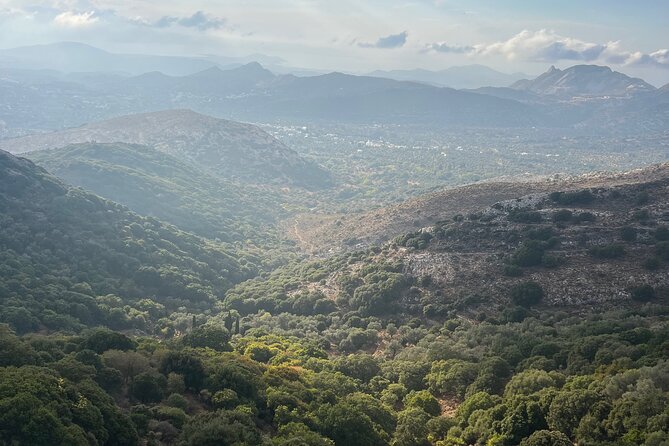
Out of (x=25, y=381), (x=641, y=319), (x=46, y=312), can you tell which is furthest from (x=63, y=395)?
(x=641, y=319)

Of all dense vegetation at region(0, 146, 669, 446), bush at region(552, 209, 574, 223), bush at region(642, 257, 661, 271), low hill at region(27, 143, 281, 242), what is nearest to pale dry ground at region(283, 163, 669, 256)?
bush at region(552, 209, 574, 223)

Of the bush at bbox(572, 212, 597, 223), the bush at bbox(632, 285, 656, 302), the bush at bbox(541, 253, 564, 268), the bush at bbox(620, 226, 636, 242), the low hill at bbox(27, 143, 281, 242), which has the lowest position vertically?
the low hill at bbox(27, 143, 281, 242)

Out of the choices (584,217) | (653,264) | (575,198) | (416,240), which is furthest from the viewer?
(575,198)

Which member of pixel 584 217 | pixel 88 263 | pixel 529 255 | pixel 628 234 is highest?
pixel 584 217

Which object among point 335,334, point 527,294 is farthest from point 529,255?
point 335,334

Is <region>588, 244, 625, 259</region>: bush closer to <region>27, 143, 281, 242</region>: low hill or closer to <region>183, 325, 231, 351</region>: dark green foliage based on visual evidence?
<region>183, 325, 231, 351</region>: dark green foliage

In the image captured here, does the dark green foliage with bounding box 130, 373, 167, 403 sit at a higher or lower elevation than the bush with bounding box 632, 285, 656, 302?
lower

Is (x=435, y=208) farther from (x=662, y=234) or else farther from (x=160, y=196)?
(x=160, y=196)
